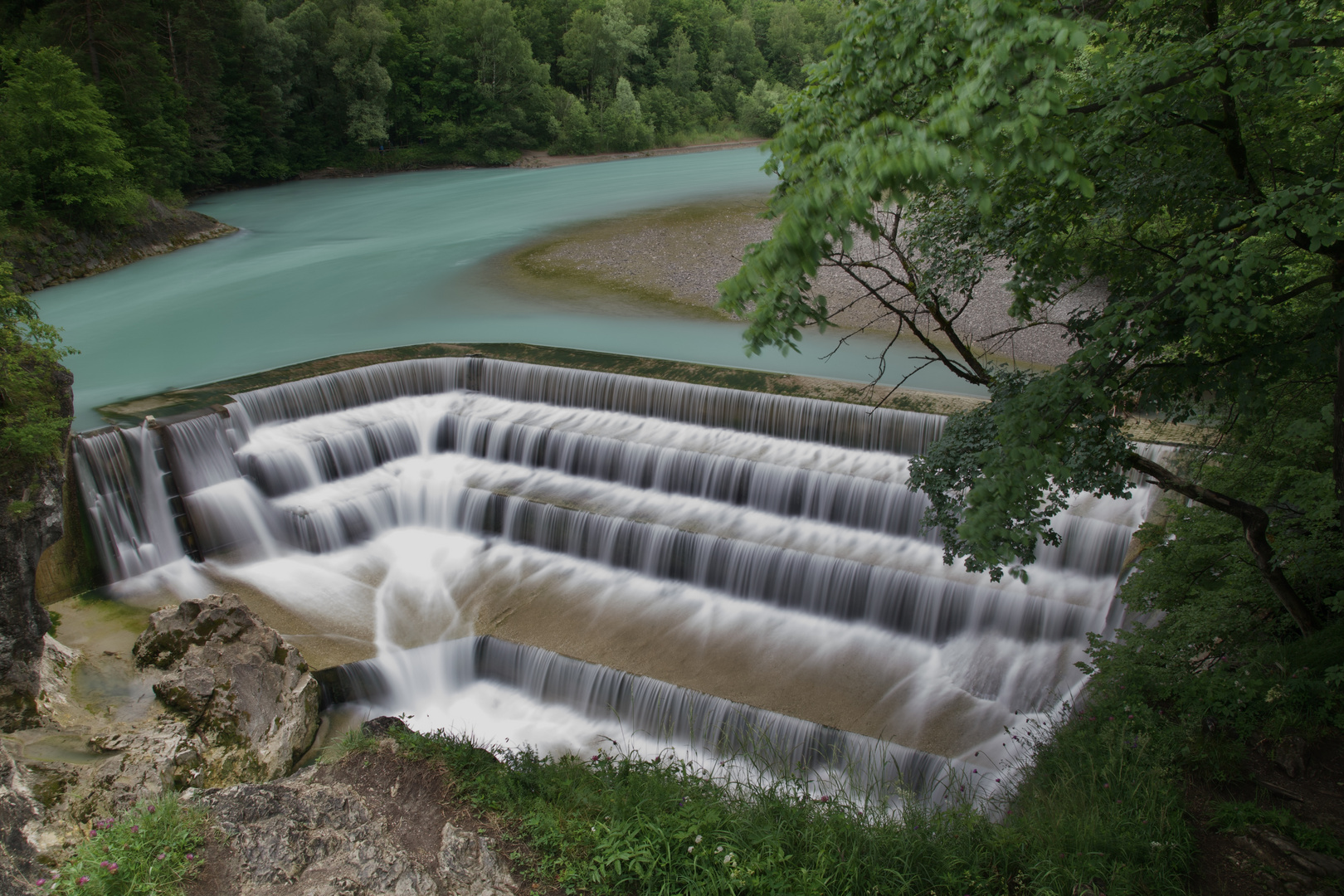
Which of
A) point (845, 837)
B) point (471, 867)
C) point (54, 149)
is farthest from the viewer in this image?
point (54, 149)

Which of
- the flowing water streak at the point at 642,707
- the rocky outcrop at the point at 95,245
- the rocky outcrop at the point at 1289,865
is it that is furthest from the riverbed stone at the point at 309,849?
A: the rocky outcrop at the point at 95,245

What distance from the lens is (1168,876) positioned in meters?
4.25

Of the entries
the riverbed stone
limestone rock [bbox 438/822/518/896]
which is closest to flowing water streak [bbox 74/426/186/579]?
the riverbed stone

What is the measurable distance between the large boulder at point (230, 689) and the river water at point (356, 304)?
5754mm

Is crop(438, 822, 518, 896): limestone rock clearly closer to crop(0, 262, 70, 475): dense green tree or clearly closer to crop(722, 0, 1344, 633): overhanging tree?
crop(722, 0, 1344, 633): overhanging tree

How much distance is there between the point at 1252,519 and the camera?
5070 mm

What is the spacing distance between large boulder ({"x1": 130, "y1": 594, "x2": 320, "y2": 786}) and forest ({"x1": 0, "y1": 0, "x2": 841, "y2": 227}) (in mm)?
17306

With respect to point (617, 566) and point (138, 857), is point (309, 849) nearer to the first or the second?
point (138, 857)

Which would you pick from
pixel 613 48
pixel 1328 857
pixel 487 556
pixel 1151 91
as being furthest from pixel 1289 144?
pixel 613 48

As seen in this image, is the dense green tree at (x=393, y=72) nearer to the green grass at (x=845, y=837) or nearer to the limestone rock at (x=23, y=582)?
the limestone rock at (x=23, y=582)

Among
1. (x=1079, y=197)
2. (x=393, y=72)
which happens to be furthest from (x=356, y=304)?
(x=393, y=72)

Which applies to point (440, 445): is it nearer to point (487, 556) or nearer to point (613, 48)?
point (487, 556)

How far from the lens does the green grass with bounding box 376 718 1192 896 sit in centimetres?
430

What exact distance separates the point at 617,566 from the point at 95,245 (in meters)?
20.9
